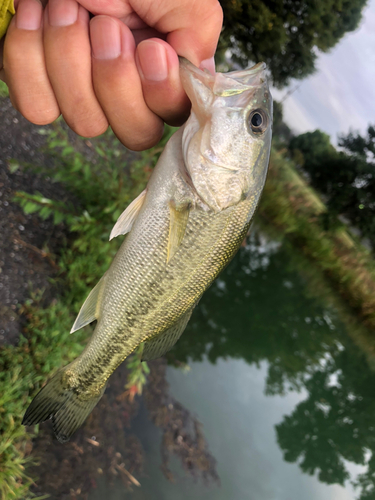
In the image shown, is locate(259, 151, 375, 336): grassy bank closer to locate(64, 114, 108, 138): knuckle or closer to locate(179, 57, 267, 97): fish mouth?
locate(179, 57, 267, 97): fish mouth

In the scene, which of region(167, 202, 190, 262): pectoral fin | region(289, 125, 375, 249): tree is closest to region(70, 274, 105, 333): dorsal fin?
region(167, 202, 190, 262): pectoral fin

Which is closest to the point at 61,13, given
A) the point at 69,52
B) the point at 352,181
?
the point at 69,52

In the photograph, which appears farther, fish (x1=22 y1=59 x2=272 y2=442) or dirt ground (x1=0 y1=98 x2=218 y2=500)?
dirt ground (x1=0 y1=98 x2=218 y2=500)

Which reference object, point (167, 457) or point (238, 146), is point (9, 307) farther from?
point (167, 457)

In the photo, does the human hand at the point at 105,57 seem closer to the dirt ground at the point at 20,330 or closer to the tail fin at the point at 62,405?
the tail fin at the point at 62,405

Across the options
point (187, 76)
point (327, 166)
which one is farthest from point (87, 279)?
point (327, 166)

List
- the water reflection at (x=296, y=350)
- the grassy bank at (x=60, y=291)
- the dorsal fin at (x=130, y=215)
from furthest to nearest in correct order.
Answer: the water reflection at (x=296, y=350)
the grassy bank at (x=60, y=291)
the dorsal fin at (x=130, y=215)

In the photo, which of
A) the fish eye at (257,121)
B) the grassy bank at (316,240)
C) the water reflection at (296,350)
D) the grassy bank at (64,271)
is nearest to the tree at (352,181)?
the grassy bank at (316,240)
